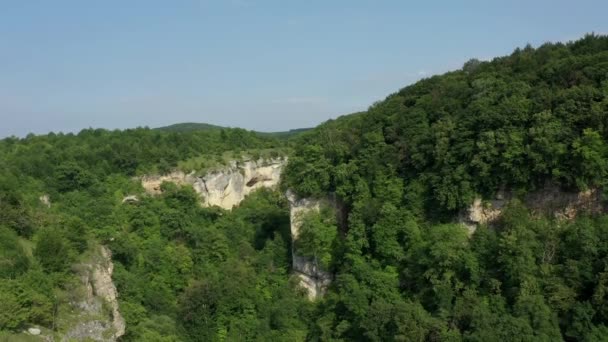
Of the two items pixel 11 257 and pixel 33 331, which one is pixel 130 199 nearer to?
pixel 11 257

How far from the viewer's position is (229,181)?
5928cm

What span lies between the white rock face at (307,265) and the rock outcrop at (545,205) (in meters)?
10.6

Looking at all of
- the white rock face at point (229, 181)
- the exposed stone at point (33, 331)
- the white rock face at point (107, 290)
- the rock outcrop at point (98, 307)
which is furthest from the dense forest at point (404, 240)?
the white rock face at point (229, 181)

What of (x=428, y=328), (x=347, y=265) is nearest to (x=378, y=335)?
(x=428, y=328)

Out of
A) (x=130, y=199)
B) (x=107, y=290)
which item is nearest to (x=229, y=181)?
(x=130, y=199)

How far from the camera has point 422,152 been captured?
3400cm

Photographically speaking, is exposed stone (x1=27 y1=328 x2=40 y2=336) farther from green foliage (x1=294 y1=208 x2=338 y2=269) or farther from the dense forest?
green foliage (x1=294 y1=208 x2=338 y2=269)

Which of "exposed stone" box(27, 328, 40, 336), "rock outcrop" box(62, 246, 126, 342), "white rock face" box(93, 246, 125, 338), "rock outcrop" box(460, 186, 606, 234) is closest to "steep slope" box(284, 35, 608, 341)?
"rock outcrop" box(460, 186, 606, 234)

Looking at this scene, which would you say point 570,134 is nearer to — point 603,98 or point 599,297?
point 603,98

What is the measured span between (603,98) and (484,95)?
7077mm

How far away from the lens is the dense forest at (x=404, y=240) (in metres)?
26.0

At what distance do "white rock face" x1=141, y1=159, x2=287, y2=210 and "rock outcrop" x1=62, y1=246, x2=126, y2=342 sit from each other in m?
21.4

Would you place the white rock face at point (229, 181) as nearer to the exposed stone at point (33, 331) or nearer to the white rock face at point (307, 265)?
the white rock face at point (307, 265)

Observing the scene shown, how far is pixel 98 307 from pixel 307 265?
15.0m
